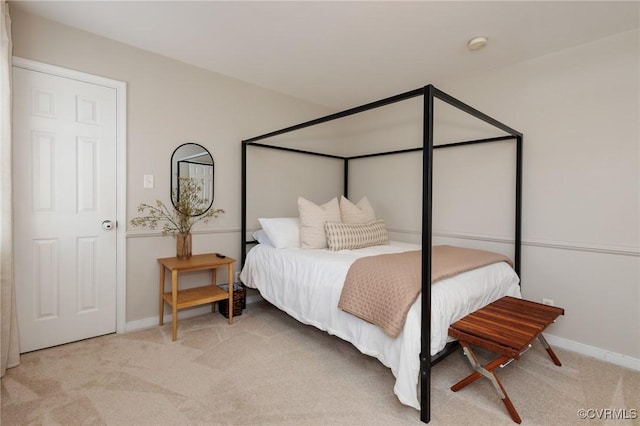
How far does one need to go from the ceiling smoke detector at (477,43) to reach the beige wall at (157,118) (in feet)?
6.69

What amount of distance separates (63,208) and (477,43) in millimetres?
3385

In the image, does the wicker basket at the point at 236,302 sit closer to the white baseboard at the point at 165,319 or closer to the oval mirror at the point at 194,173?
the white baseboard at the point at 165,319

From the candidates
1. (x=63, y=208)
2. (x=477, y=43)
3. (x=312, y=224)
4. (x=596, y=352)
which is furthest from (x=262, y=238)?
(x=596, y=352)

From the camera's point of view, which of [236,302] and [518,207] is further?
[236,302]

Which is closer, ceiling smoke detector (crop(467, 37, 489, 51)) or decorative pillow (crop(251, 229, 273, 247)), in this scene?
ceiling smoke detector (crop(467, 37, 489, 51))

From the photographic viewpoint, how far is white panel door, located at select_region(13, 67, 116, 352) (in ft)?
7.09

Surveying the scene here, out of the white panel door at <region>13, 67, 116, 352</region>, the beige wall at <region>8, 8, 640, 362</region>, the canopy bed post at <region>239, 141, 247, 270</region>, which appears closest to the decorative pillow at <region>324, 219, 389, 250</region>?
the beige wall at <region>8, 8, 640, 362</region>

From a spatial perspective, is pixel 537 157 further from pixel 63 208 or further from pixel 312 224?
pixel 63 208

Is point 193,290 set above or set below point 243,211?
below

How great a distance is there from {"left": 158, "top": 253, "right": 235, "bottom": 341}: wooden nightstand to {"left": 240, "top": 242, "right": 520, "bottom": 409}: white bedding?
0.32 meters

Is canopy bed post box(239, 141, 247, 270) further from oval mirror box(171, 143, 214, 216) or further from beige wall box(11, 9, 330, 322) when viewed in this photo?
oval mirror box(171, 143, 214, 216)

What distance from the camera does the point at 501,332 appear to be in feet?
5.61

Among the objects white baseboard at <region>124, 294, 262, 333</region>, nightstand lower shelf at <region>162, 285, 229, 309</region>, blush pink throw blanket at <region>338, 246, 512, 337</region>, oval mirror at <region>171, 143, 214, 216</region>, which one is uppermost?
oval mirror at <region>171, 143, 214, 216</region>

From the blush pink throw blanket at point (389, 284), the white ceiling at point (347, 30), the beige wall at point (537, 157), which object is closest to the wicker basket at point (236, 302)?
the beige wall at point (537, 157)
